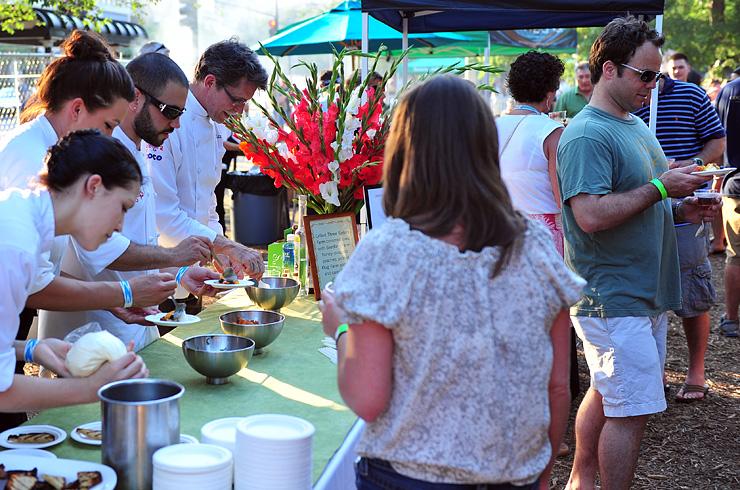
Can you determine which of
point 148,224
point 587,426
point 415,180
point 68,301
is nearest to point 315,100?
point 148,224

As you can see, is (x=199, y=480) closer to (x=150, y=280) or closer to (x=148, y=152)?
(x=150, y=280)

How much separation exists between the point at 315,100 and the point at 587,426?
5.48 ft

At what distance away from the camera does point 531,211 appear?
3.98 metres

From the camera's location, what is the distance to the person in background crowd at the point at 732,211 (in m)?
5.80

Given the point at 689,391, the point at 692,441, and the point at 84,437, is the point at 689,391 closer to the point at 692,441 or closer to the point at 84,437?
the point at 692,441

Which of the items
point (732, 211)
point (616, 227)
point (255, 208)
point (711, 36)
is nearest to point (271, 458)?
point (616, 227)

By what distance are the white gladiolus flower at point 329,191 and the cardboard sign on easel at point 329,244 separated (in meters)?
0.07

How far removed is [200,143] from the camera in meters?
3.86

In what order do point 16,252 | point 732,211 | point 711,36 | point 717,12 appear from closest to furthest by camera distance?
point 16,252, point 732,211, point 717,12, point 711,36

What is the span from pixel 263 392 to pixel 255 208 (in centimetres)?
719

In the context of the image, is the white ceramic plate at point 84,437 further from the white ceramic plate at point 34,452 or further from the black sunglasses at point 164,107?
the black sunglasses at point 164,107

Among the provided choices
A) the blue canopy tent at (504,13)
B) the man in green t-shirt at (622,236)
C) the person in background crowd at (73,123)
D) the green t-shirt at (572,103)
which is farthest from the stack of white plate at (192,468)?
the green t-shirt at (572,103)

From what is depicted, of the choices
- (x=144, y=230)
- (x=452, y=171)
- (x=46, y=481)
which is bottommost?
(x=46, y=481)

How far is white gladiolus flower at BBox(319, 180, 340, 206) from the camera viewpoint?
3.24m
